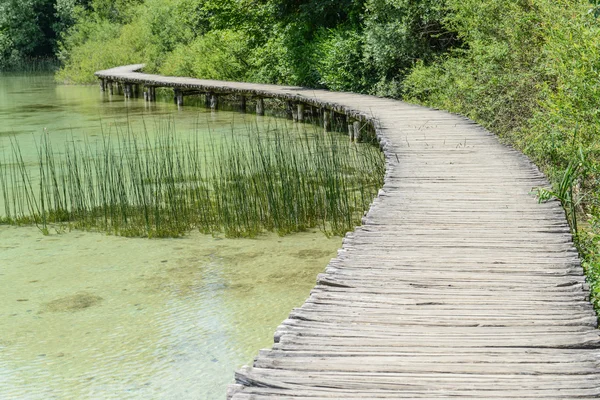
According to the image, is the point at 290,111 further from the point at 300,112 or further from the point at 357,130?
the point at 357,130

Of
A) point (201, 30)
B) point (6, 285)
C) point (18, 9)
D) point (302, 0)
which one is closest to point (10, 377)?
point (6, 285)

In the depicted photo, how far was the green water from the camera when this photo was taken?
3.47 m

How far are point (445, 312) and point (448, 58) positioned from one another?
28.6ft

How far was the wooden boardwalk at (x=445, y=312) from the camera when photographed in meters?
2.19

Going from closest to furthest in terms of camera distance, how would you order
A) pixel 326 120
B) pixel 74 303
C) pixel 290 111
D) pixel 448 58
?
1. pixel 74 303
2. pixel 448 58
3. pixel 326 120
4. pixel 290 111

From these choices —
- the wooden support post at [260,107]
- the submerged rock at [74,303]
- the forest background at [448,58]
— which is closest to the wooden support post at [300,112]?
the forest background at [448,58]

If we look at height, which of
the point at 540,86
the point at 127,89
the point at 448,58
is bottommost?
the point at 127,89

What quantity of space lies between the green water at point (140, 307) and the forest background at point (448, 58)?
1.70 m

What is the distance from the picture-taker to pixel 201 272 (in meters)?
5.01

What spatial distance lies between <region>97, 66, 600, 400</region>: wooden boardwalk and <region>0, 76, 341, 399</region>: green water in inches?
31.9

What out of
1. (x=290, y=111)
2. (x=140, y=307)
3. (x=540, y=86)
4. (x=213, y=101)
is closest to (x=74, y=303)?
(x=140, y=307)

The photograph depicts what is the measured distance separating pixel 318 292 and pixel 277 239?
2.78m

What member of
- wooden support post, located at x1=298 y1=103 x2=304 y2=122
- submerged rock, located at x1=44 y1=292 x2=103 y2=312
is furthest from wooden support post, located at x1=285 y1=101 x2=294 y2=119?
submerged rock, located at x1=44 y1=292 x2=103 y2=312

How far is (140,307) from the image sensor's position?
Result: 4.37m
